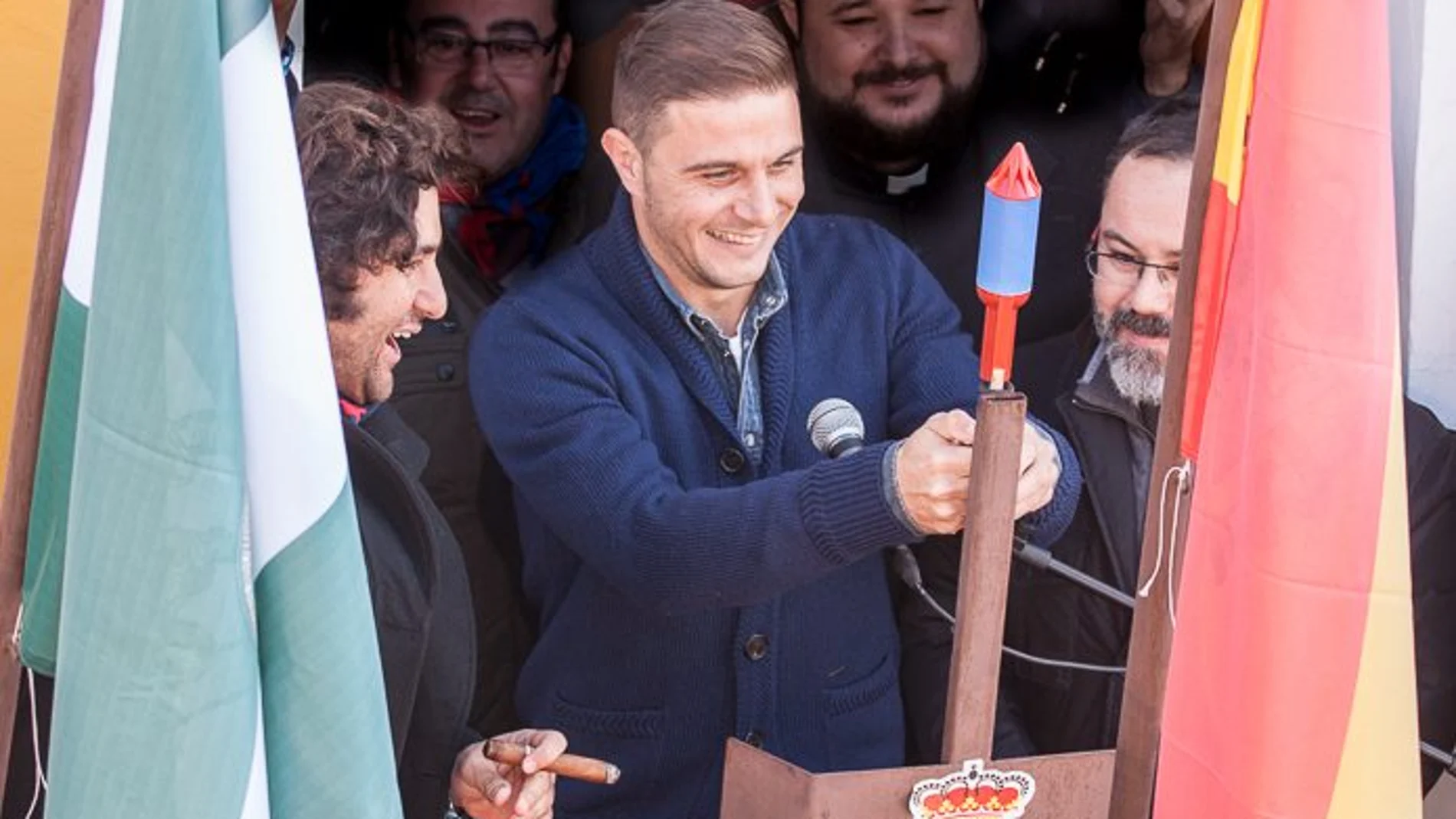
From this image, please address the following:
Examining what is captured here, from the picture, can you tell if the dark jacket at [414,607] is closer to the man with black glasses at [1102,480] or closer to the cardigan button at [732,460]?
the cardigan button at [732,460]

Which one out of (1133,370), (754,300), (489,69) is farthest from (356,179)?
(1133,370)

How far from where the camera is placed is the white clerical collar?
2.94m

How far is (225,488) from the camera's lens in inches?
81.0

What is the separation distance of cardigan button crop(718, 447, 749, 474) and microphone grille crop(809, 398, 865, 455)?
3.8 inches

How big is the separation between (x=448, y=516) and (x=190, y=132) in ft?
2.94

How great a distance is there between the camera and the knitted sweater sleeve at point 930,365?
2814mm

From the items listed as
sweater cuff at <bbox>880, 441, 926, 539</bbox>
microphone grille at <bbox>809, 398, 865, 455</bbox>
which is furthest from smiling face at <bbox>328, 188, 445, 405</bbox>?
sweater cuff at <bbox>880, 441, 926, 539</bbox>

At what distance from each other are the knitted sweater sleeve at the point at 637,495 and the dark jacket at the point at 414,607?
135mm

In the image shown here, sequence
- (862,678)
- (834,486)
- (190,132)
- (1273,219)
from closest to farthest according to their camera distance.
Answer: (190,132) < (1273,219) < (834,486) < (862,678)

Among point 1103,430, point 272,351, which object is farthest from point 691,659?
point 272,351

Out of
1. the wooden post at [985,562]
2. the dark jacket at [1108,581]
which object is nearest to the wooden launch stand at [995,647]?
the wooden post at [985,562]

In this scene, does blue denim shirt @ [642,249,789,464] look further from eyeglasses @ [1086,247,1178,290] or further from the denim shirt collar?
eyeglasses @ [1086,247,1178,290]

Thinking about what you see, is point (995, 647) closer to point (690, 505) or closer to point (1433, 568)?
point (690, 505)

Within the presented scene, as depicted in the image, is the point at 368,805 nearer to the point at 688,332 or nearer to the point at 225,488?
the point at 225,488
